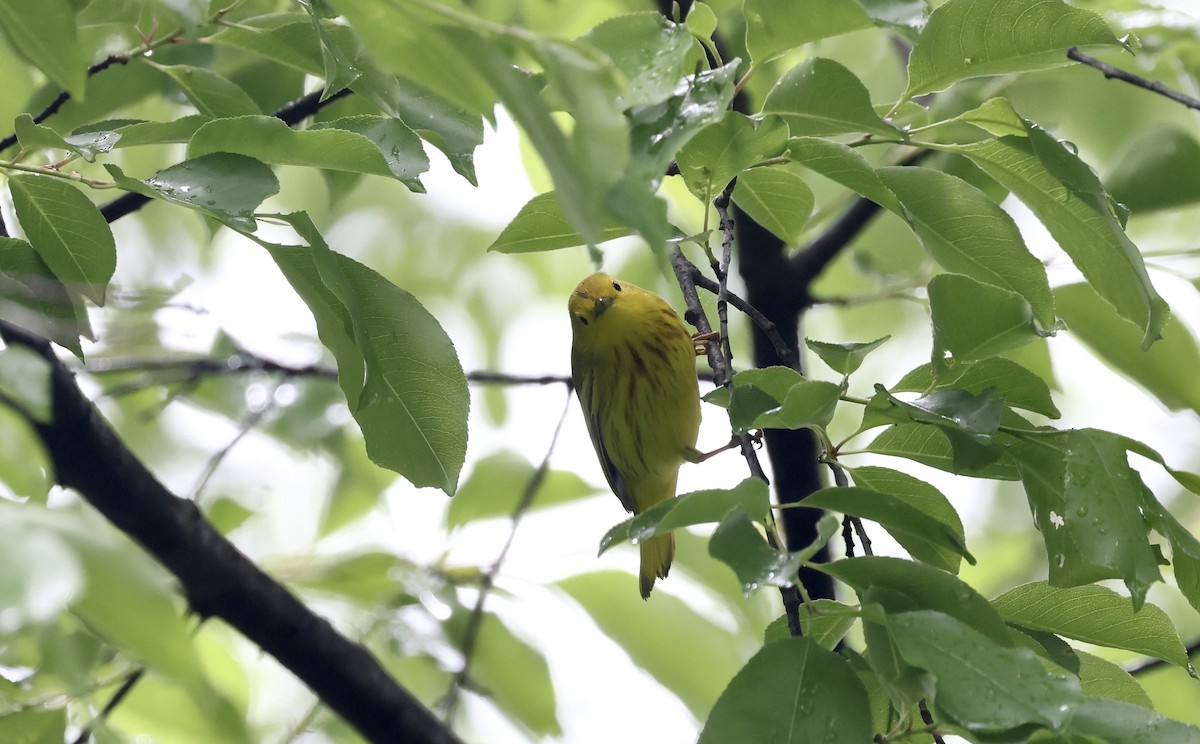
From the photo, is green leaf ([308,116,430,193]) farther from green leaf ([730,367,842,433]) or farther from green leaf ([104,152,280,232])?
green leaf ([730,367,842,433])

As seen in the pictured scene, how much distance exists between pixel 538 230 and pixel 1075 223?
518 millimetres

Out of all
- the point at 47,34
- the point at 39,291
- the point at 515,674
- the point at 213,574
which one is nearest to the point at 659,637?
the point at 515,674

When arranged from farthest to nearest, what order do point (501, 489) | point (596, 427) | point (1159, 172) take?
point (596, 427) → point (501, 489) → point (1159, 172)

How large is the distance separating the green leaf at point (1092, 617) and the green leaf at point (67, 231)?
875 millimetres

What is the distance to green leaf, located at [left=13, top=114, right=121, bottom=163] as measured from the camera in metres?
0.88

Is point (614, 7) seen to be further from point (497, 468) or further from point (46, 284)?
point (46, 284)

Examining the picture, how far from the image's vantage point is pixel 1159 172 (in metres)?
1.61

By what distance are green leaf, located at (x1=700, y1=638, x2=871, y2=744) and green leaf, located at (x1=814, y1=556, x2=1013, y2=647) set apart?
0.19ft

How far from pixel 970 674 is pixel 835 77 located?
1.61ft

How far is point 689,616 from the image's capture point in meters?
1.87

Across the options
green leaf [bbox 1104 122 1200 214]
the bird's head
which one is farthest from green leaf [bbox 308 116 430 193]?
the bird's head

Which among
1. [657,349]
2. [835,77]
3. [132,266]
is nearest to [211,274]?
[132,266]

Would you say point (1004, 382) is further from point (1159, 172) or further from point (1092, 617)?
point (1159, 172)

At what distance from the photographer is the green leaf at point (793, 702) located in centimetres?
77
